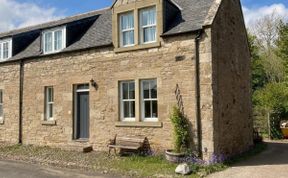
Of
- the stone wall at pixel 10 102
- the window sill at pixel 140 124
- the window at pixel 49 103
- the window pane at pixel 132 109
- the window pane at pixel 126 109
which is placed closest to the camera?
the window sill at pixel 140 124

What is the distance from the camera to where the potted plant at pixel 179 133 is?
13508 mm

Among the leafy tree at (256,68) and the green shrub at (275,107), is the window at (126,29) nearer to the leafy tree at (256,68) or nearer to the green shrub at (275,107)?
the green shrub at (275,107)

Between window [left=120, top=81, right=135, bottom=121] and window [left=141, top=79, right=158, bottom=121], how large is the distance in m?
0.53

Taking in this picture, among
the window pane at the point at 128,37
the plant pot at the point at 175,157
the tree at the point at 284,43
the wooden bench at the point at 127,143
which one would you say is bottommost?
the plant pot at the point at 175,157

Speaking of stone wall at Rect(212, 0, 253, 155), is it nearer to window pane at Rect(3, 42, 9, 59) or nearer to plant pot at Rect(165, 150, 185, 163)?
plant pot at Rect(165, 150, 185, 163)

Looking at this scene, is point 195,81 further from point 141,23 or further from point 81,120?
point 81,120

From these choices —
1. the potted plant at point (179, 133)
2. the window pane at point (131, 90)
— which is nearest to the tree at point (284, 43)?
the window pane at point (131, 90)

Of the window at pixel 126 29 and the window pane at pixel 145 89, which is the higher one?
the window at pixel 126 29

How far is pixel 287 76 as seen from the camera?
28.8 meters

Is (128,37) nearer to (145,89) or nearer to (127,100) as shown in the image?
(145,89)

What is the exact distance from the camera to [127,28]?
629 inches

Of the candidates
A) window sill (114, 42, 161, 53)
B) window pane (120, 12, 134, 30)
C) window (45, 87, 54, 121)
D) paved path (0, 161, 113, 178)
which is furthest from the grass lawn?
window pane (120, 12, 134, 30)

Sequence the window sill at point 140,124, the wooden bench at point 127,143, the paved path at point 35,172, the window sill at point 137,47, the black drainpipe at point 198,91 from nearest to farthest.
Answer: the paved path at point 35,172 → the black drainpipe at point 198,91 → the window sill at point 140,124 → the wooden bench at point 127,143 → the window sill at point 137,47

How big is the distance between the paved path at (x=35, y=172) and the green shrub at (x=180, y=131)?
3.25 meters
